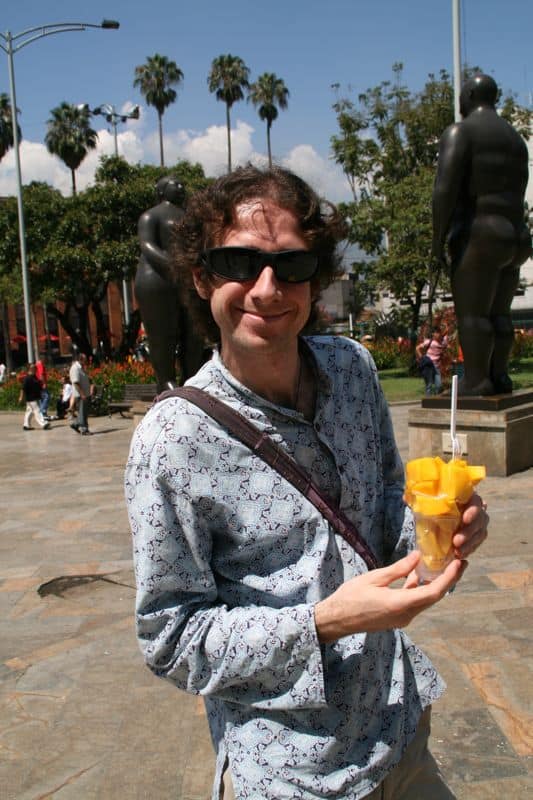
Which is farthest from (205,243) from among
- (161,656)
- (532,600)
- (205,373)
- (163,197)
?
(163,197)

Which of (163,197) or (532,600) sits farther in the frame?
(163,197)

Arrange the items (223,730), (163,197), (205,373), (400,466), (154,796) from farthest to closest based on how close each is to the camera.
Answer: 1. (163,197)
2. (154,796)
3. (400,466)
4. (205,373)
5. (223,730)

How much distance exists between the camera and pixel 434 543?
134 cm

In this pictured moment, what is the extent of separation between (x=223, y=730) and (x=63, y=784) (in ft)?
5.41

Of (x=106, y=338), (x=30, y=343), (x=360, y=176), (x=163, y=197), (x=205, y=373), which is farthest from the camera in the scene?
(x=106, y=338)

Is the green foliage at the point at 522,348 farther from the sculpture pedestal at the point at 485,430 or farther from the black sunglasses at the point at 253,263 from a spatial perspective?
the black sunglasses at the point at 253,263

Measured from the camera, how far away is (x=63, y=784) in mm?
2771

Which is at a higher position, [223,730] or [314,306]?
[314,306]

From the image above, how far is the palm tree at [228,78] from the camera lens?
47000mm

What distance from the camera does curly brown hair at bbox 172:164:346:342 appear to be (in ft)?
5.14

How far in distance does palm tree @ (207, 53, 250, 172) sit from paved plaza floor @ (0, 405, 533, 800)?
4571cm

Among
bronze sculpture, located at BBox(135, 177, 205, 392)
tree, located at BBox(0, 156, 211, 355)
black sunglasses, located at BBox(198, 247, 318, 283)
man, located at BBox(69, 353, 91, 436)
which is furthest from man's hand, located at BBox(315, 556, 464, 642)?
tree, located at BBox(0, 156, 211, 355)

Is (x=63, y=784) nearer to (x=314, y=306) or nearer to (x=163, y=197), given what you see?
(x=314, y=306)

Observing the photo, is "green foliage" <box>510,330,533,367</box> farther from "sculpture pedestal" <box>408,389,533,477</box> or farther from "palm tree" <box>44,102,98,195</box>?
"palm tree" <box>44,102,98,195</box>
